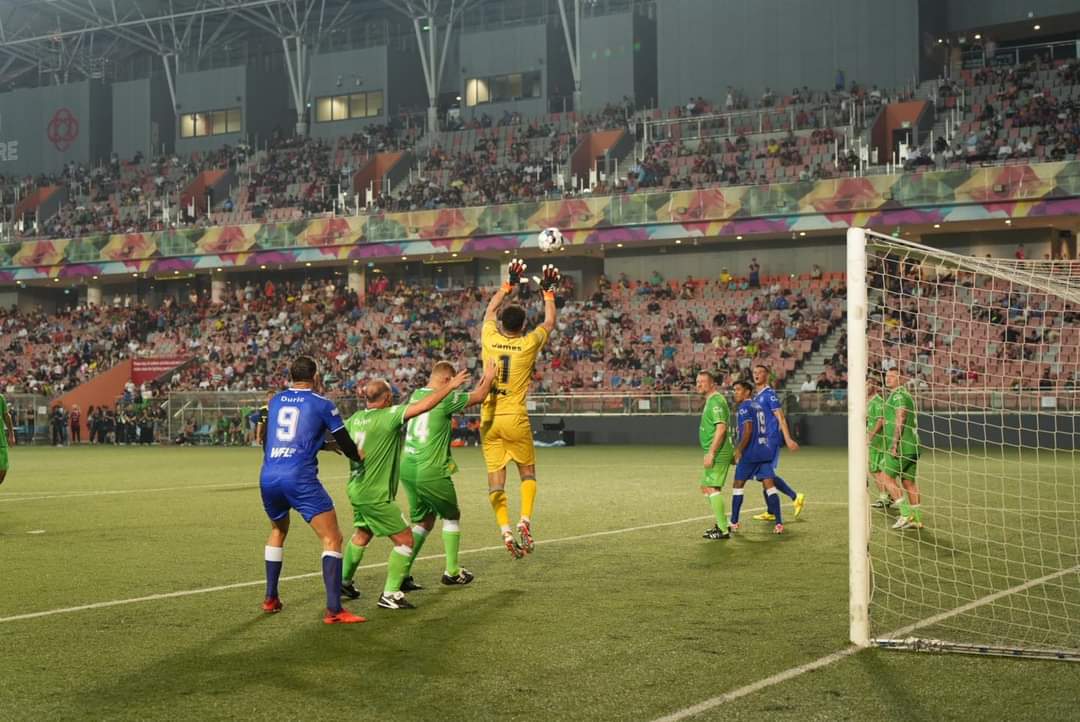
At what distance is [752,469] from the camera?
13227mm

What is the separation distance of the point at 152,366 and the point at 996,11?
38.2 meters

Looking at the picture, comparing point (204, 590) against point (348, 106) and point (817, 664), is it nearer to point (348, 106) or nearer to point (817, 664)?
point (817, 664)

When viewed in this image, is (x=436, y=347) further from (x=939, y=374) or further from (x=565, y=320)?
(x=939, y=374)

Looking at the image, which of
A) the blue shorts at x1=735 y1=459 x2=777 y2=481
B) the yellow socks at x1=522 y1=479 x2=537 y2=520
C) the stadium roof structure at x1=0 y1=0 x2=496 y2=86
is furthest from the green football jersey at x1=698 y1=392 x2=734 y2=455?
the stadium roof structure at x1=0 y1=0 x2=496 y2=86

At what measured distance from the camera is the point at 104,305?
202 feet

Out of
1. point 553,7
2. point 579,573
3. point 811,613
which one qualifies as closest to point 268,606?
point 579,573

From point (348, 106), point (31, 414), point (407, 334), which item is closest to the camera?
point (31, 414)

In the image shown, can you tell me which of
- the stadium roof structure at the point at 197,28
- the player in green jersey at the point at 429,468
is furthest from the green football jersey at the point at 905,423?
the stadium roof structure at the point at 197,28

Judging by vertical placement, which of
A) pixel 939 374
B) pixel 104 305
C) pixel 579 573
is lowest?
pixel 579 573

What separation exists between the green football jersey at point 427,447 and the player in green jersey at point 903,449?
19.7 ft

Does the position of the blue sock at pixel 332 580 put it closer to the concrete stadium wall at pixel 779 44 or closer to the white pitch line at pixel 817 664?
the white pitch line at pixel 817 664

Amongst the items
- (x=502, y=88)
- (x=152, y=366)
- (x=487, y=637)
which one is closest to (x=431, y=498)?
(x=487, y=637)

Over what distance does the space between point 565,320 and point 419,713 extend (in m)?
40.3

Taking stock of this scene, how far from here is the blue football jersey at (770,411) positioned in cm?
1337
